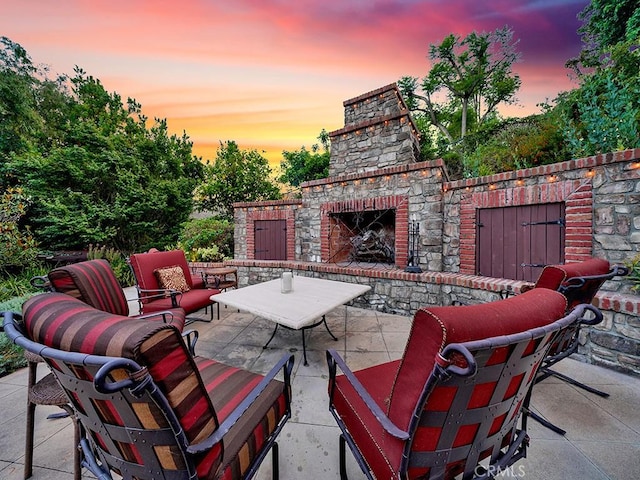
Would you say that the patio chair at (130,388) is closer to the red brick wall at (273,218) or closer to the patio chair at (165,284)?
the patio chair at (165,284)

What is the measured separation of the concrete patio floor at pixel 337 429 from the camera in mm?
1194

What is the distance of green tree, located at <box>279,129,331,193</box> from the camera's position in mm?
8594

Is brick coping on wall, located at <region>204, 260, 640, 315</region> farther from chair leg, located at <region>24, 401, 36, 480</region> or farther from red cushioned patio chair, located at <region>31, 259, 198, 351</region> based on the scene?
chair leg, located at <region>24, 401, 36, 480</region>

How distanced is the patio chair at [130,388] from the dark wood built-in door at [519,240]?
3425 mm

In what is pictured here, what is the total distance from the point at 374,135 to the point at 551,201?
2.80m

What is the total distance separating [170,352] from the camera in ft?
1.97

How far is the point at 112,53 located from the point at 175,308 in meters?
5.10

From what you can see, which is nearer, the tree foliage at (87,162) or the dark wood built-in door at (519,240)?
the dark wood built-in door at (519,240)

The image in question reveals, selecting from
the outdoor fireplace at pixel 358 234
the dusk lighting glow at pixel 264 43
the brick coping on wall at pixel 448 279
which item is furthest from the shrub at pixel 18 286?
the outdoor fireplace at pixel 358 234

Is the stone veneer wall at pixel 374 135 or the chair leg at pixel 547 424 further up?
the stone veneer wall at pixel 374 135

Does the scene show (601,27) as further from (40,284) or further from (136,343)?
(40,284)

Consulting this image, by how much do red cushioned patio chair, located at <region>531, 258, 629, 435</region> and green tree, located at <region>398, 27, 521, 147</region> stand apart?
9.33 metres

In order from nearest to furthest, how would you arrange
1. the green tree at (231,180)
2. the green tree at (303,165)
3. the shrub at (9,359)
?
the shrub at (9,359) < the green tree at (231,180) < the green tree at (303,165)

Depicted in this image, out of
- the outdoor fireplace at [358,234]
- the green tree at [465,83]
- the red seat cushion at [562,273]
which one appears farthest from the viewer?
the green tree at [465,83]
